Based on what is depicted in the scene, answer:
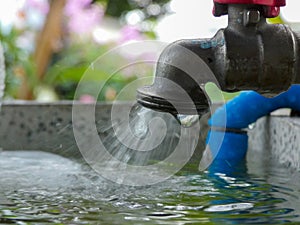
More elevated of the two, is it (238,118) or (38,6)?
(38,6)

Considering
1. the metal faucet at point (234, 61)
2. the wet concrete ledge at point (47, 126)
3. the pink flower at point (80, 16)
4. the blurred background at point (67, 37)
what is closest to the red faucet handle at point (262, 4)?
the metal faucet at point (234, 61)

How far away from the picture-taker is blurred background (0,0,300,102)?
3.80 metres

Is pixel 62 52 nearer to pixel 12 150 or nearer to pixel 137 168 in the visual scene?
pixel 12 150

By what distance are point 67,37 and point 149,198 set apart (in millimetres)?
3716

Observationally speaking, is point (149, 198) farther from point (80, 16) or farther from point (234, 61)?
point (80, 16)

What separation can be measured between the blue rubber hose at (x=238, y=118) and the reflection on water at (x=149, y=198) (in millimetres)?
211

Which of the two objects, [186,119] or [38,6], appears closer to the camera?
[186,119]

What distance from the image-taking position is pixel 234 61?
1037mm

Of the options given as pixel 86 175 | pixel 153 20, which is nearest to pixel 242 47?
pixel 86 175

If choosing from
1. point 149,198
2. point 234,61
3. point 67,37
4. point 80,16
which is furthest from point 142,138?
point 67,37

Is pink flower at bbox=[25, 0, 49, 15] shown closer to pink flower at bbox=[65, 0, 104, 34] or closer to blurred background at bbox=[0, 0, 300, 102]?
blurred background at bbox=[0, 0, 300, 102]

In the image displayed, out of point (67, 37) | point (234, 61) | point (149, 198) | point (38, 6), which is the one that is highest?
point (38, 6)

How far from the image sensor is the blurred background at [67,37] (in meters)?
3.80

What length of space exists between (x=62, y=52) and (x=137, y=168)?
344 centimetres
